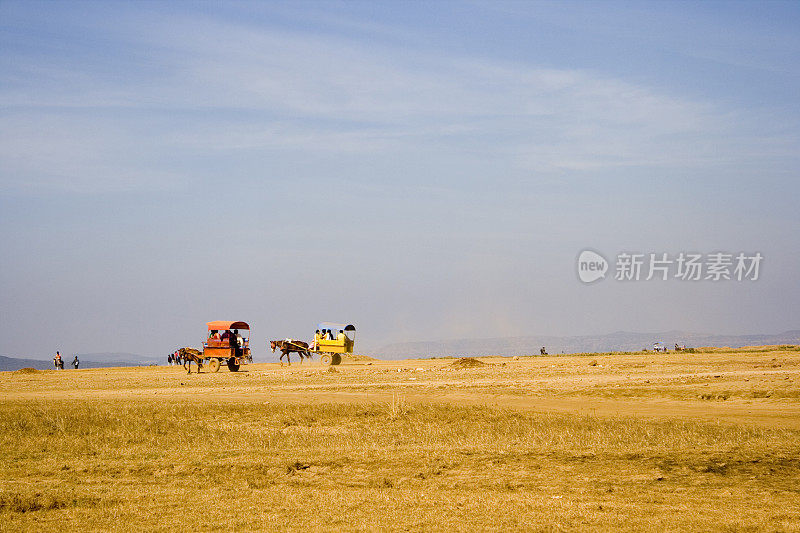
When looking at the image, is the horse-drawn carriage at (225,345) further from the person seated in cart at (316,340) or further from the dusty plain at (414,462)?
the dusty plain at (414,462)

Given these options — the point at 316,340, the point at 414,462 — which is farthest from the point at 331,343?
the point at 414,462

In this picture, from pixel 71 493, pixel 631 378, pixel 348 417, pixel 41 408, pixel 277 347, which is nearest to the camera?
pixel 71 493

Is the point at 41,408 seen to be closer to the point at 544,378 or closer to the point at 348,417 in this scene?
the point at 348,417

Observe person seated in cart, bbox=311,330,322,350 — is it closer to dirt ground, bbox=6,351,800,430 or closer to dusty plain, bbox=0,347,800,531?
dirt ground, bbox=6,351,800,430

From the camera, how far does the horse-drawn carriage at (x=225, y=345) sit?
52812mm

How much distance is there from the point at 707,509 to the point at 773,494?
146 centimetres

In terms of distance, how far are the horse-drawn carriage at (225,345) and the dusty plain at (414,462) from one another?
21.9 metres

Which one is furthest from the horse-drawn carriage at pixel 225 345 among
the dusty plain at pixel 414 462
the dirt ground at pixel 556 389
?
the dusty plain at pixel 414 462

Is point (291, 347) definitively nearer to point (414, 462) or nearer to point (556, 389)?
point (556, 389)

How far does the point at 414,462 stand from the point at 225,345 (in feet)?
125

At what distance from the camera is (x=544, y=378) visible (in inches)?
1524

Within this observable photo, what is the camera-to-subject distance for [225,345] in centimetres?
5281

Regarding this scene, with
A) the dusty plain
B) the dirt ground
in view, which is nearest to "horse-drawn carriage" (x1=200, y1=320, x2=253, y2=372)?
the dirt ground

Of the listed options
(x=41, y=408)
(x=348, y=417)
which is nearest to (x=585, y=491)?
(x=348, y=417)
